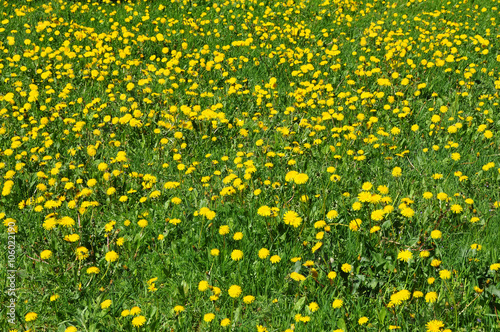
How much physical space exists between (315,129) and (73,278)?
2.36 meters

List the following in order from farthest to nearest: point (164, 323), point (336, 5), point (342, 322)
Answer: point (336, 5), point (164, 323), point (342, 322)

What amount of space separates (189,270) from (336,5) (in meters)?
6.24

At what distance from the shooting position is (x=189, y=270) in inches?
102

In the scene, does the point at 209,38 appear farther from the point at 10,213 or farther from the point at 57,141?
the point at 10,213

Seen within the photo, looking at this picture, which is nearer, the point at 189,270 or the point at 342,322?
the point at 342,322

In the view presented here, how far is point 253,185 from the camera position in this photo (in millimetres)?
3227

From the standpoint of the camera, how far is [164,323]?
224cm

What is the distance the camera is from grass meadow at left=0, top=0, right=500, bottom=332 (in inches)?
90.7

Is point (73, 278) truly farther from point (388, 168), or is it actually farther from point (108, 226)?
point (388, 168)

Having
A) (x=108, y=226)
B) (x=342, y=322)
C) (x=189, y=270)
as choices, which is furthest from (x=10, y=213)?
(x=342, y=322)

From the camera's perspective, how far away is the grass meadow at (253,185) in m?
2.30

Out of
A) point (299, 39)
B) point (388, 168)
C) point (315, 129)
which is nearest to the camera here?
point (388, 168)

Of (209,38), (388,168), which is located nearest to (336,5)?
(209,38)

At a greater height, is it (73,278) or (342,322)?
(342,322)
